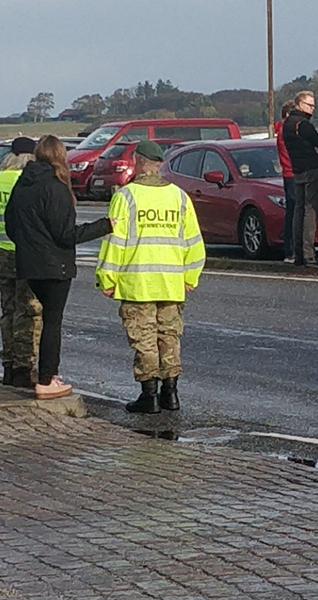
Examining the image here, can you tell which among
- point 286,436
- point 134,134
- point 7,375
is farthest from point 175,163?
point 134,134

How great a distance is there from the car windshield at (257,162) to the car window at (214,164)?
18cm

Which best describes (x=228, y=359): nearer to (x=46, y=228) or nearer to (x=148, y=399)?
(x=148, y=399)

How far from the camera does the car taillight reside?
34844mm

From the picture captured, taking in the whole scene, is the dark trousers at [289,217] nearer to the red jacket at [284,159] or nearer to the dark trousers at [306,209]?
the red jacket at [284,159]

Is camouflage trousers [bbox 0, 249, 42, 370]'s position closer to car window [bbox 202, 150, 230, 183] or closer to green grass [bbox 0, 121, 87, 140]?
car window [bbox 202, 150, 230, 183]

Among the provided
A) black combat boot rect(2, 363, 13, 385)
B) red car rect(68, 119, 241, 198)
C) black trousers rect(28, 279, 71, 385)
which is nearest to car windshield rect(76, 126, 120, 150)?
red car rect(68, 119, 241, 198)

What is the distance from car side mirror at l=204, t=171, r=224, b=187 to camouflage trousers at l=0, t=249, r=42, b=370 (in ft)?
30.8

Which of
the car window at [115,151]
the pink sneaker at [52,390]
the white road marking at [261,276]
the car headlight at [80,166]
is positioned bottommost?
the white road marking at [261,276]

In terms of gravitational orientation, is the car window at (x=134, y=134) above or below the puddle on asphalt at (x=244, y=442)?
above

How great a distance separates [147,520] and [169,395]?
3.23 metres

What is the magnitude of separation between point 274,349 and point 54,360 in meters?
3.16

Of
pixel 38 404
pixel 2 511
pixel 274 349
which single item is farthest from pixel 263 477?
pixel 274 349

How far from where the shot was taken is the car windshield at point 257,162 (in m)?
20.2

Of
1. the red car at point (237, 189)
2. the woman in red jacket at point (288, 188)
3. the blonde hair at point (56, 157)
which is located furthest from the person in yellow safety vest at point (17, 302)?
the red car at point (237, 189)
